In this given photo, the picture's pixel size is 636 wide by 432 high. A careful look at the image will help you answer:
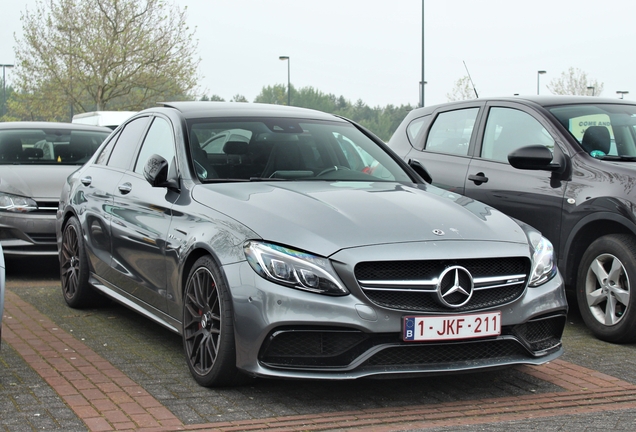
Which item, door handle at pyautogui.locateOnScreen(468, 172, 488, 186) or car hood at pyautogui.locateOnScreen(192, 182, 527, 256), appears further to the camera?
door handle at pyautogui.locateOnScreen(468, 172, 488, 186)

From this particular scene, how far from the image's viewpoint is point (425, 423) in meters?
4.29

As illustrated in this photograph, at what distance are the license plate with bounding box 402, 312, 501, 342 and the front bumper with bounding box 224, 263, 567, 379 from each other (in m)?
0.04

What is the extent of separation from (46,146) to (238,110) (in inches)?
185

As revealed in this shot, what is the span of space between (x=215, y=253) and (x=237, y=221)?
0.20m

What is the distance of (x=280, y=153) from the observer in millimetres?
5711

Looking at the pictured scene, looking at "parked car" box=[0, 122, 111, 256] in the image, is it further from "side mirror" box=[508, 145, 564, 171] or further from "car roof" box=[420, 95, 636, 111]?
"side mirror" box=[508, 145, 564, 171]

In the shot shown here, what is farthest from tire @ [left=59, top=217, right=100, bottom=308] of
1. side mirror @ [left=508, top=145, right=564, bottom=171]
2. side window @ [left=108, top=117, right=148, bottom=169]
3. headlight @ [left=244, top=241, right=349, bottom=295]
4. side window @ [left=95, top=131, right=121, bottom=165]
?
side mirror @ [left=508, top=145, right=564, bottom=171]

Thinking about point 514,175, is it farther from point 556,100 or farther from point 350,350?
point 350,350

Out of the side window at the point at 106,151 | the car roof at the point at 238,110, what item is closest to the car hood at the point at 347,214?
the car roof at the point at 238,110

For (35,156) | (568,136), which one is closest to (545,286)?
(568,136)

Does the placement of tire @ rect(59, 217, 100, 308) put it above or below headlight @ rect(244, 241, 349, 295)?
below

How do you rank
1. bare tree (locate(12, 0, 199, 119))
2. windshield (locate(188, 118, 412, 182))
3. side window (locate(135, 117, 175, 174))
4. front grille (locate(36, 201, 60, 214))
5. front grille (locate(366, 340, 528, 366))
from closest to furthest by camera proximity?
1. front grille (locate(366, 340, 528, 366))
2. windshield (locate(188, 118, 412, 182))
3. side window (locate(135, 117, 175, 174))
4. front grille (locate(36, 201, 60, 214))
5. bare tree (locate(12, 0, 199, 119))

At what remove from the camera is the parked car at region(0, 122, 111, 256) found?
876 centimetres

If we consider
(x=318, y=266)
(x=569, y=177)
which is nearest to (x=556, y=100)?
(x=569, y=177)
